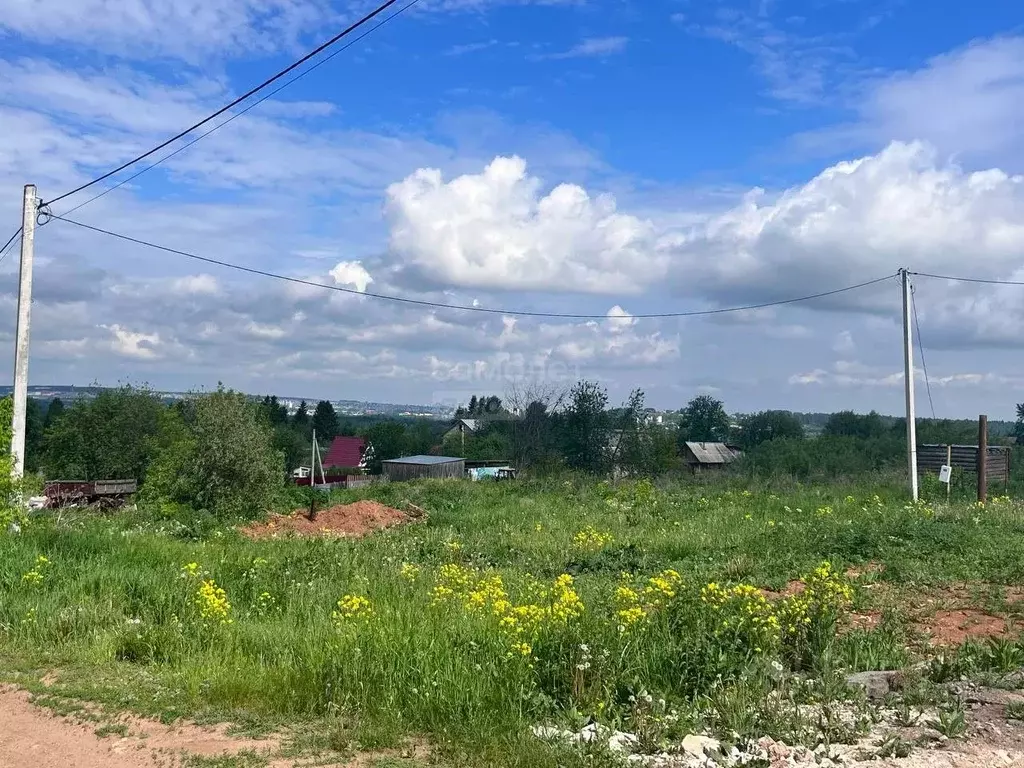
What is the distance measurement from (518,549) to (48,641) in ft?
24.2

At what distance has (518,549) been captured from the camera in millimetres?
13516

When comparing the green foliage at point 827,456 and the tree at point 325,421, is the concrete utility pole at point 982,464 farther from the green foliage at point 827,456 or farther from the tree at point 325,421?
the tree at point 325,421

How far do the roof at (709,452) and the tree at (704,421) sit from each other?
52.2 feet

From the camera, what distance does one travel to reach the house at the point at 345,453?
2554 inches

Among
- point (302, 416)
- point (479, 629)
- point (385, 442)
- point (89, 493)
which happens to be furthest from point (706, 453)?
point (479, 629)

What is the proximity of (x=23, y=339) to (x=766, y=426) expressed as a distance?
72821mm

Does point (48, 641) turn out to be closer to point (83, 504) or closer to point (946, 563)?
point (946, 563)

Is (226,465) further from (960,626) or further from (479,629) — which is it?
(960,626)

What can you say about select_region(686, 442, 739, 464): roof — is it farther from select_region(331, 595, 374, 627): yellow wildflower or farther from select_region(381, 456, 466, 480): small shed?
select_region(331, 595, 374, 627): yellow wildflower

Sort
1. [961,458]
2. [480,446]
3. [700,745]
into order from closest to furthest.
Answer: [700,745] < [961,458] < [480,446]

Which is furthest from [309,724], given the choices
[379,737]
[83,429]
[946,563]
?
[83,429]

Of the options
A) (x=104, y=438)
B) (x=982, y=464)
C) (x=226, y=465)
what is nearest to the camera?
(x=982, y=464)

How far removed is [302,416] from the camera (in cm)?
10481

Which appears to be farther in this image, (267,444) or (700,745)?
(267,444)
